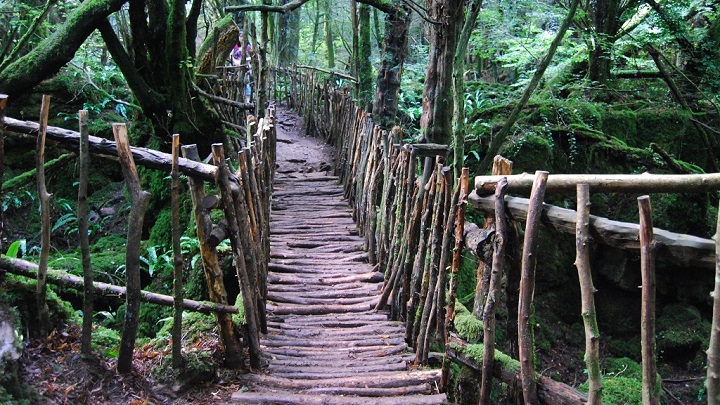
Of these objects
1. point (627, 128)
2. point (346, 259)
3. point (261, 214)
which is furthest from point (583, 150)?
point (261, 214)

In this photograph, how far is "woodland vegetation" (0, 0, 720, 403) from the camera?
6418 millimetres

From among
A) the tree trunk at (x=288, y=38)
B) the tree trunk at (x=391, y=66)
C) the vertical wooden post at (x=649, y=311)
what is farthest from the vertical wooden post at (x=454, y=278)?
the tree trunk at (x=288, y=38)

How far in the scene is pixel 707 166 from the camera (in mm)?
9516

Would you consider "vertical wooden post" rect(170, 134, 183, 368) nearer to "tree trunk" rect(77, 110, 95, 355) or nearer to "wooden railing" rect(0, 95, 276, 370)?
"wooden railing" rect(0, 95, 276, 370)

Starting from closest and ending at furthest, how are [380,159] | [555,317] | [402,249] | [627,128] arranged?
[402,249] → [380,159] → [555,317] → [627,128]

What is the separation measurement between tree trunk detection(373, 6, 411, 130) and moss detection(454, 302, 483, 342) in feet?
19.9

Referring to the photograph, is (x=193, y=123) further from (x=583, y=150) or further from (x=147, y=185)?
(x=583, y=150)

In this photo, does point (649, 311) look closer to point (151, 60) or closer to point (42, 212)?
point (42, 212)

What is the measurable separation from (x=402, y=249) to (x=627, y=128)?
6312 millimetres

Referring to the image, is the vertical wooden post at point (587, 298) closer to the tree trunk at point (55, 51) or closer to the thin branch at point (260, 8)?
the thin branch at point (260, 8)

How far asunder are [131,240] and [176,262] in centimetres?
29

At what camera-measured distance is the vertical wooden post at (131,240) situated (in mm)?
3068

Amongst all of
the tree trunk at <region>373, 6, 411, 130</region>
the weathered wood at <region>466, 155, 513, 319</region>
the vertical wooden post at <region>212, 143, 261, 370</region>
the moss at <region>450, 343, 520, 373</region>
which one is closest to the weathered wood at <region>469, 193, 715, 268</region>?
the weathered wood at <region>466, 155, 513, 319</region>

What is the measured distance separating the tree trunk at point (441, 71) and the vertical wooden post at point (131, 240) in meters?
4.21
